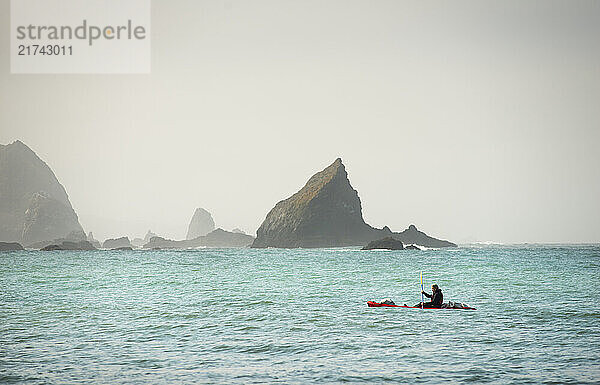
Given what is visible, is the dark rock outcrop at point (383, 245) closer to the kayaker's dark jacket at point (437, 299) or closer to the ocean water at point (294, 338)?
the ocean water at point (294, 338)

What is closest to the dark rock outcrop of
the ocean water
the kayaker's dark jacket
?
the ocean water

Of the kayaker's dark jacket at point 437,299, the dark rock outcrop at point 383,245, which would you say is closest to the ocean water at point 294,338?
the kayaker's dark jacket at point 437,299

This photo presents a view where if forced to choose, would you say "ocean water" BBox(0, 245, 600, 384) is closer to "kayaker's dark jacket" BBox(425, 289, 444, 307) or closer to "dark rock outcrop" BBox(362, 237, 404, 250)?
"kayaker's dark jacket" BBox(425, 289, 444, 307)

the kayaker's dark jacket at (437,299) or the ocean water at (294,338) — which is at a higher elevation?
the kayaker's dark jacket at (437,299)

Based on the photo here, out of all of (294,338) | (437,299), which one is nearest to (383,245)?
(437,299)

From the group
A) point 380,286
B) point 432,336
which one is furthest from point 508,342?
point 380,286

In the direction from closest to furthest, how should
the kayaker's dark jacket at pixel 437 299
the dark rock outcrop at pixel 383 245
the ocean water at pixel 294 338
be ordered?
1. the ocean water at pixel 294 338
2. the kayaker's dark jacket at pixel 437 299
3. the dark rock outcrop at pixel 383 245

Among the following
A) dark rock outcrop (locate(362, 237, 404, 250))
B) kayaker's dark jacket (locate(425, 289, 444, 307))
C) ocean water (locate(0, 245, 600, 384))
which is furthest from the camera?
dark rock outcrop (locate(362, 237, 404, 250))

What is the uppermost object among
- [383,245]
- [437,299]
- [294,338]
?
[383,245]

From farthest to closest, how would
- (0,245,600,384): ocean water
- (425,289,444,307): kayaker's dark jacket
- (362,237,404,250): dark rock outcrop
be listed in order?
1. (362,237,404,250): dark rock outcrop
2. (425,289,444,307): kayaker's dark jacket
3. (0,245,600,384): ocean water

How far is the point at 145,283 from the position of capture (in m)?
60.3

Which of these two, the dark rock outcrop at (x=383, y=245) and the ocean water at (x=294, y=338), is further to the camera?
the dark rock outcrop at (x=383, y=245)

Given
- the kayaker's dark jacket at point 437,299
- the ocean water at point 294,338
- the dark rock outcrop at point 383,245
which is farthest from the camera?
the dark rock outcrop at point 383,245

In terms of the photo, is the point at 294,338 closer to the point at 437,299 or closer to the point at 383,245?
the point at 437,299
